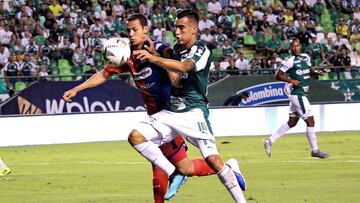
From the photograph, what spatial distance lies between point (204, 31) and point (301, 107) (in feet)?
43.9

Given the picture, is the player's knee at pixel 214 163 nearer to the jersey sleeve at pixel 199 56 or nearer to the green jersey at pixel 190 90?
the green jersey at pixel 190 90

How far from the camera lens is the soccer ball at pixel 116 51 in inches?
444

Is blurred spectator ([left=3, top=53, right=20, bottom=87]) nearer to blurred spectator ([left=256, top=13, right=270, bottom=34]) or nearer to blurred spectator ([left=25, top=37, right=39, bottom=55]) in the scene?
blurred spectator ([left=25, top=37, right=39, bottom=55])

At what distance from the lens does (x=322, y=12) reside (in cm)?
3988

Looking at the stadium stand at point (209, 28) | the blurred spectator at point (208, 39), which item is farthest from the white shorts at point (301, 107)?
the blurred spectator at point (208, 39)

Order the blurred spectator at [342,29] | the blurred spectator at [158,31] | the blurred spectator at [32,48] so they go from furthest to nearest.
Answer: the blurred spectator at [342,29]
the blurred spectator at [158,31]
the blurred spectator at [32,48]

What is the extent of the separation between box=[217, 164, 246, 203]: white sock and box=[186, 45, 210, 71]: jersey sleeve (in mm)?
1156

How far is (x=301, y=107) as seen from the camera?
867 inches

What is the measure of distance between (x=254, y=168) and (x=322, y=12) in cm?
2214

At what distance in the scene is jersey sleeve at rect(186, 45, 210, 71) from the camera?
11.1 meters

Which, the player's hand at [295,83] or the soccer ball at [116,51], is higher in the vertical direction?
the soccer ball at [116,51]

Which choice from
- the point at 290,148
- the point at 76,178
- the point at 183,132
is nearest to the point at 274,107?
the point at 290,148

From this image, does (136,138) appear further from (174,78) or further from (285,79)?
(285,79)

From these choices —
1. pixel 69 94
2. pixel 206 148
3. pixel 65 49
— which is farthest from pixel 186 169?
pixel 65 49
